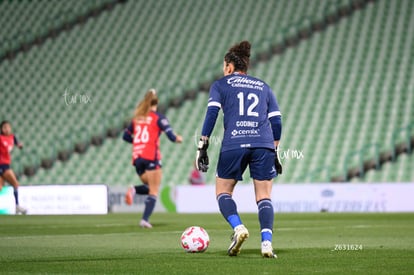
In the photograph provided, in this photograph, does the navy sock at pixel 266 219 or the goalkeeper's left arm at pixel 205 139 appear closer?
the navy sock at pixel 266 219

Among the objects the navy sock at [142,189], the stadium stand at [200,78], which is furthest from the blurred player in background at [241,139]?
the stadium stand at [200,78]

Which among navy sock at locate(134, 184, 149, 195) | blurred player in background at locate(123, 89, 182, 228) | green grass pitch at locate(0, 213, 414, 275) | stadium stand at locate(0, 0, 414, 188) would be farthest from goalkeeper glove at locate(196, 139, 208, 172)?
stadium stand at locate(0, 0, 414, 188)

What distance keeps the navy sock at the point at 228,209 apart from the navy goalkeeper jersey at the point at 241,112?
1.61 ft

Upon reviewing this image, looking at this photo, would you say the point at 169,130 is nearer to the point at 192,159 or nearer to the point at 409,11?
the point at 192,159

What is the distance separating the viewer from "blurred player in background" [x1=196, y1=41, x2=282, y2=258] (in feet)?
29.8

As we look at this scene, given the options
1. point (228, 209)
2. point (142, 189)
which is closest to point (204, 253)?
point (228, 209)

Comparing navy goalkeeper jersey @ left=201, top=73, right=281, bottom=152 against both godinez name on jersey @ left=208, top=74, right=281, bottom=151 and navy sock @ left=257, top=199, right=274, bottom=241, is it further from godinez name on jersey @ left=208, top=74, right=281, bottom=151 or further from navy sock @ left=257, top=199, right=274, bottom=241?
navy sock @ left=257, top=199, right=274, bottom=241

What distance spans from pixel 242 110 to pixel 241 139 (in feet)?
1.00

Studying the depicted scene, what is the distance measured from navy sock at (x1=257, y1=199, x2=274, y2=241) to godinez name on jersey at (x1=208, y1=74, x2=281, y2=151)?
0.59 metres

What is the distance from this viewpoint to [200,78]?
29.9m

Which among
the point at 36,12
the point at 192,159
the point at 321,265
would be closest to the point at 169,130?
the point at 321,265

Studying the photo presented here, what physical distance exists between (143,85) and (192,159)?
4.04 m

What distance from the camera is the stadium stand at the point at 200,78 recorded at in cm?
2627

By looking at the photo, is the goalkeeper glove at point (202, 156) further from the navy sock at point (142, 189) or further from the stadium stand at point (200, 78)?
the stadium stand at point (200, 78)
